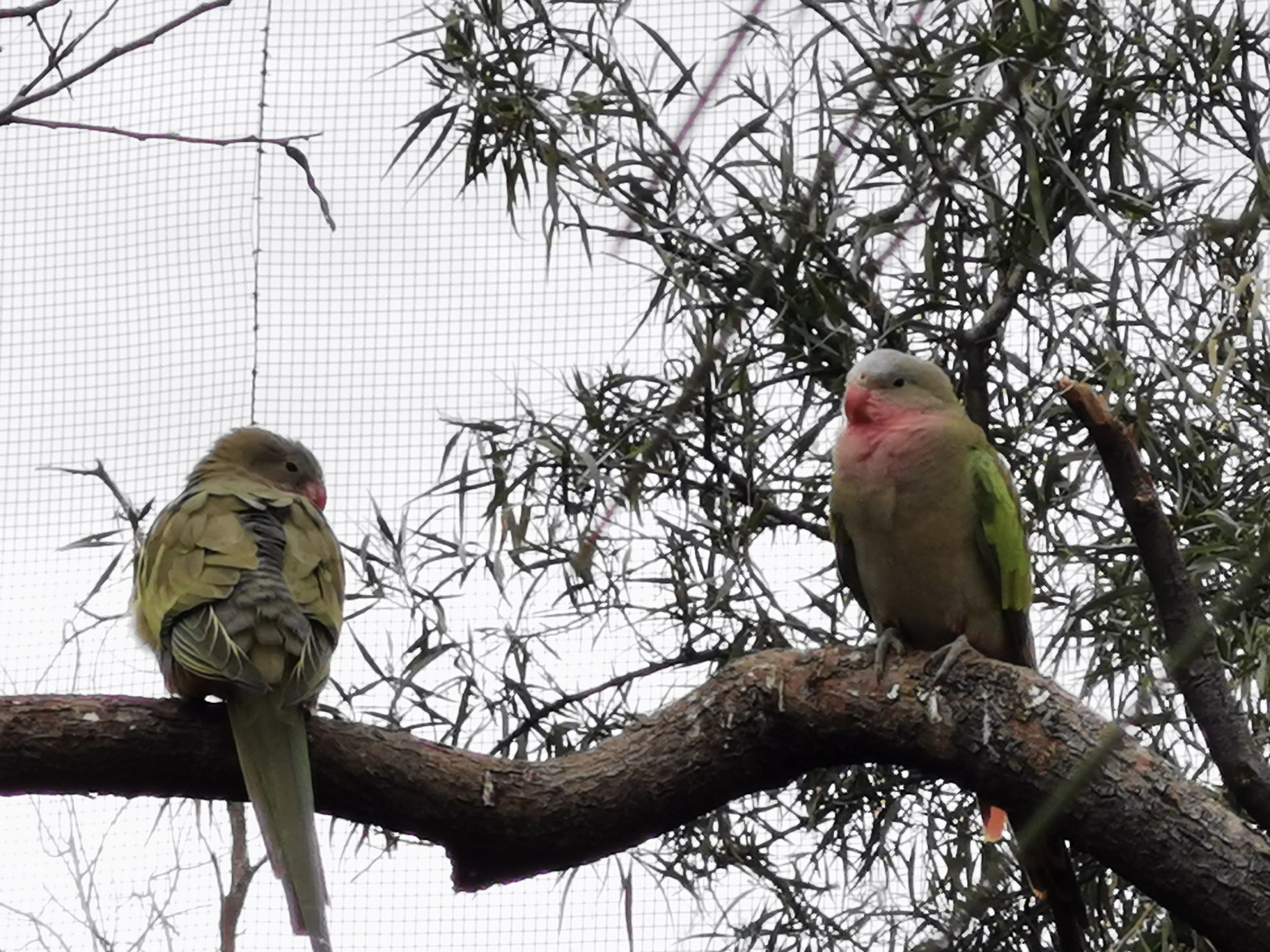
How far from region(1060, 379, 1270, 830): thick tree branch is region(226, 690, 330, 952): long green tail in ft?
2.90

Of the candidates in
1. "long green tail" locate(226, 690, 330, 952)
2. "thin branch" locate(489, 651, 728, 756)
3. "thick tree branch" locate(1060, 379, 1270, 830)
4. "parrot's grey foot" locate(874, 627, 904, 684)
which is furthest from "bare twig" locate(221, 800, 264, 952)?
"thick tree branch" locate(1060, 379, 1270, 830)

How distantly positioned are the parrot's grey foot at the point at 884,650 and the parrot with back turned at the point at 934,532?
196mm

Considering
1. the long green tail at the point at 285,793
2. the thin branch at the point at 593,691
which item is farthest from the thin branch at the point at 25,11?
the thin branch at the point at 593,691

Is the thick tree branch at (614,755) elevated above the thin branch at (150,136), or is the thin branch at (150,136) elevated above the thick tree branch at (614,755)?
the thin branch at (150,136)

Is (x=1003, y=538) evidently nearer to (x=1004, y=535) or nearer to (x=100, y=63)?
(x=1004, y=535)

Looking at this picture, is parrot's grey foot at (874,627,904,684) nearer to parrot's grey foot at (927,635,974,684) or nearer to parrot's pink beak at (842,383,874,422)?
parrot's grey foot at (927,635,974,684)

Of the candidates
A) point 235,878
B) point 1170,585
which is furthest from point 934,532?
point 235,878

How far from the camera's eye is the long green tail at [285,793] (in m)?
1.54

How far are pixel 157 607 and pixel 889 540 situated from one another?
963 mm

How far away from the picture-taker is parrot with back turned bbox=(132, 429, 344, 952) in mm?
1562

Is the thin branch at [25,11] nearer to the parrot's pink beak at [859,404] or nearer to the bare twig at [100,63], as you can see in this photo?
the bare twig at [100,63]

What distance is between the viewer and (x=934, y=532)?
200cm

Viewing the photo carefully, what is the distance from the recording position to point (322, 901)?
1.54m

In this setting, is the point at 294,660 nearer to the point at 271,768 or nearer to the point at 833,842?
the point at 271,768
